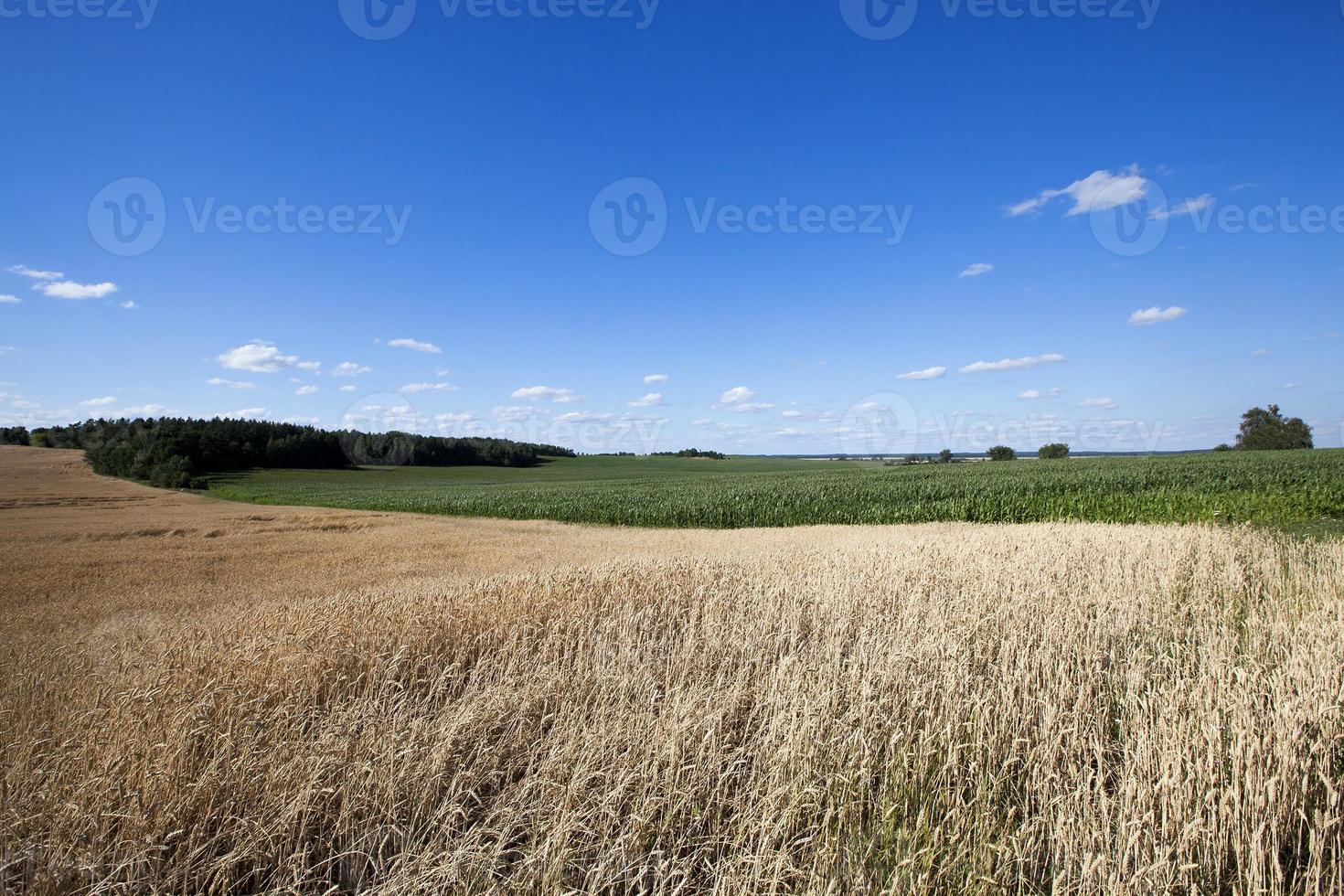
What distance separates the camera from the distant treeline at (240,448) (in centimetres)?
4950

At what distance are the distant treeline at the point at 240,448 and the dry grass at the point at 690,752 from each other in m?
55.3

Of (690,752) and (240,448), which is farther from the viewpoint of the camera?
(240,448)

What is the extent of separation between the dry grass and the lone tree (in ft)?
405

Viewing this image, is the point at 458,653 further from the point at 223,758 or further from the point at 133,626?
the point at 133,626

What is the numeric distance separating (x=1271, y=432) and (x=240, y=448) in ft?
507

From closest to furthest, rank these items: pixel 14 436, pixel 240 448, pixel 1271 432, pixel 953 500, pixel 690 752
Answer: pixel 690 752 < pixel 953 500 < pixel 14 436 < pixel 240 448 < pixel 1271 432

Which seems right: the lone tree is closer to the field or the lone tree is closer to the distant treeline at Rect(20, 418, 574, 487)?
the field

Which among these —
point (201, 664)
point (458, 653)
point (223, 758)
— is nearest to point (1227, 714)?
point (458, 653)

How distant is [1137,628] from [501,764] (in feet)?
22.9

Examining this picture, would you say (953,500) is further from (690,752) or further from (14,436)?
(14,436)

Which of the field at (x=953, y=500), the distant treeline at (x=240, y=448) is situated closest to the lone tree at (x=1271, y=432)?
the field at (x=953, y=500)

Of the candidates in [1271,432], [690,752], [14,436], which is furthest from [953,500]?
[1271,432]

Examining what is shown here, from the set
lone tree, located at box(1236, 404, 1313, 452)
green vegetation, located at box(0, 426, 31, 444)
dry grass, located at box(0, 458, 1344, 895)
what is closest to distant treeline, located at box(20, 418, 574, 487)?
green vegetation, located at box(0, 426, 31, 444)

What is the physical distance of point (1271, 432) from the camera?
3959 inches
